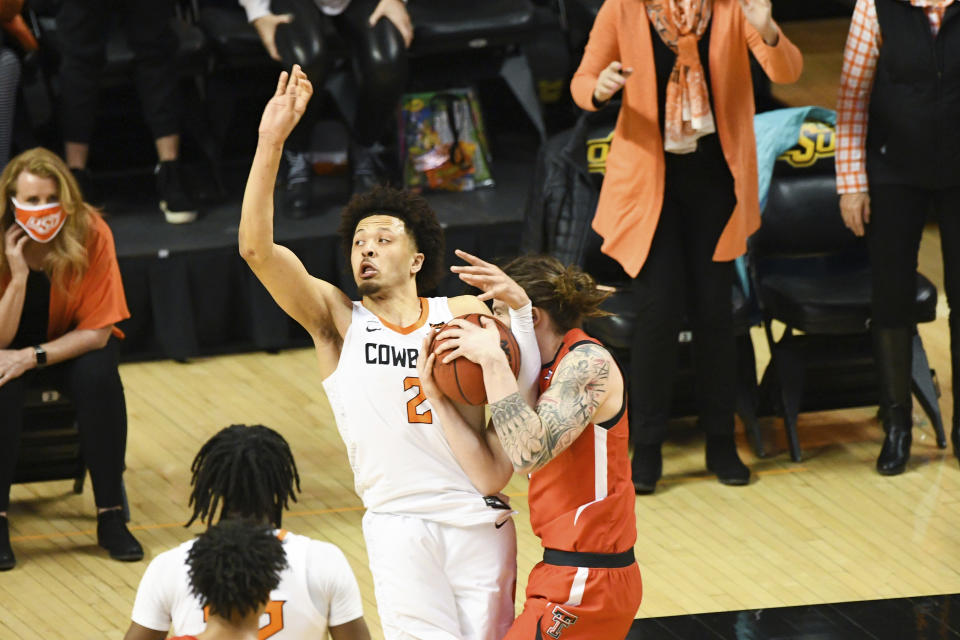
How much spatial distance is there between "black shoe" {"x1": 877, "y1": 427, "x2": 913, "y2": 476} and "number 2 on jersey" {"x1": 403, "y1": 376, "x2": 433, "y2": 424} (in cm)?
249

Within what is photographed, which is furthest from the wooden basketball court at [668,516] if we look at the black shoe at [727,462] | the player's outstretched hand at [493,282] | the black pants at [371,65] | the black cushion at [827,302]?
the player's outstretched hand at [493,282]

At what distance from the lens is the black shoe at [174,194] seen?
256 inches

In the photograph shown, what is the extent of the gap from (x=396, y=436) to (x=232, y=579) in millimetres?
1020

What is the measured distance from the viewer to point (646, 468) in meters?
5.21

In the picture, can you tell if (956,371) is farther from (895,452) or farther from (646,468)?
(646,468)

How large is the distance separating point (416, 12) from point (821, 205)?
2.25m

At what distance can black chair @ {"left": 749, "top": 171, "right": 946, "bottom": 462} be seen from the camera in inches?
218

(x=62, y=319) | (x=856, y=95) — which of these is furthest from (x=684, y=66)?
(x=62, y=319)

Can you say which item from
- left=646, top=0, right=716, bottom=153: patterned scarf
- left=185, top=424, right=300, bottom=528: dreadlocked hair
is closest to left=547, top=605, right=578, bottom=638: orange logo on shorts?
left=185, top=424, right=300, bottom=528: dreadlocked hair

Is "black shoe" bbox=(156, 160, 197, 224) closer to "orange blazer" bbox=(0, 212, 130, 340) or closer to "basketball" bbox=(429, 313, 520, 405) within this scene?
"orange blazer" bbox=(0, 212, 130, 340)

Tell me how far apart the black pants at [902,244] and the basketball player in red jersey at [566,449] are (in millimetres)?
2066

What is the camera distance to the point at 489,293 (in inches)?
126

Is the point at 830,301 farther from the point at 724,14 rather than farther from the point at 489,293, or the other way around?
the point at 489,293

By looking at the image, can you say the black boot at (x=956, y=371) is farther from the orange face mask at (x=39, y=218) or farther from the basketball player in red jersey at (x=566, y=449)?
the orange face mask at (x=39, y=218)
